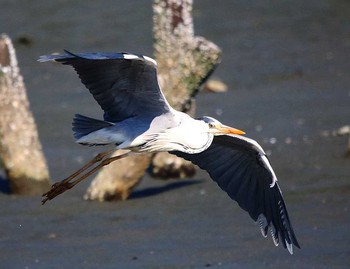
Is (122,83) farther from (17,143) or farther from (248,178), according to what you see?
(17,143)

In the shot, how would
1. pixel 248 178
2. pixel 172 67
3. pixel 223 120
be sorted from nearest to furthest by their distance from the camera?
pixel 248 178 < pixel 172 67 < pixel 223 120

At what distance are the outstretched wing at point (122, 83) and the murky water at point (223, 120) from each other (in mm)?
1255

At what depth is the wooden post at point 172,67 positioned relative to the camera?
32.8ft

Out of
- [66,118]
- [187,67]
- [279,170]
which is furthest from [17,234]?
[66,118]

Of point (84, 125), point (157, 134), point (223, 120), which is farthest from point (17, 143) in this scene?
point (223, 120)

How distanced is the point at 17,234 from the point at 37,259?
630 millimetres

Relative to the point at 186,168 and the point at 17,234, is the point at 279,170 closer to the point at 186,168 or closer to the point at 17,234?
the point at 186,168

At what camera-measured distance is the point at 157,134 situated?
26.2 ft

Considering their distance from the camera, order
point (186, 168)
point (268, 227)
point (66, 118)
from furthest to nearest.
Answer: point (66, 118) < point (186, 168) < point (268, 227)

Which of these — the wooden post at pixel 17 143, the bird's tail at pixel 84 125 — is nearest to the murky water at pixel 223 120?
the wooden post at pixel 17 143

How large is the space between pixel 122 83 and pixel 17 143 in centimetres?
277

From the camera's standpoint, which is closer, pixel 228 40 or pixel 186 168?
pixel 186 168

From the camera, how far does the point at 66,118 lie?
43.6 feet

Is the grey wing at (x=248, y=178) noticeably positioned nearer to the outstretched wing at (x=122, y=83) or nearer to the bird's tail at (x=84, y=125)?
the outstretched wing at (x=122, y=83)
